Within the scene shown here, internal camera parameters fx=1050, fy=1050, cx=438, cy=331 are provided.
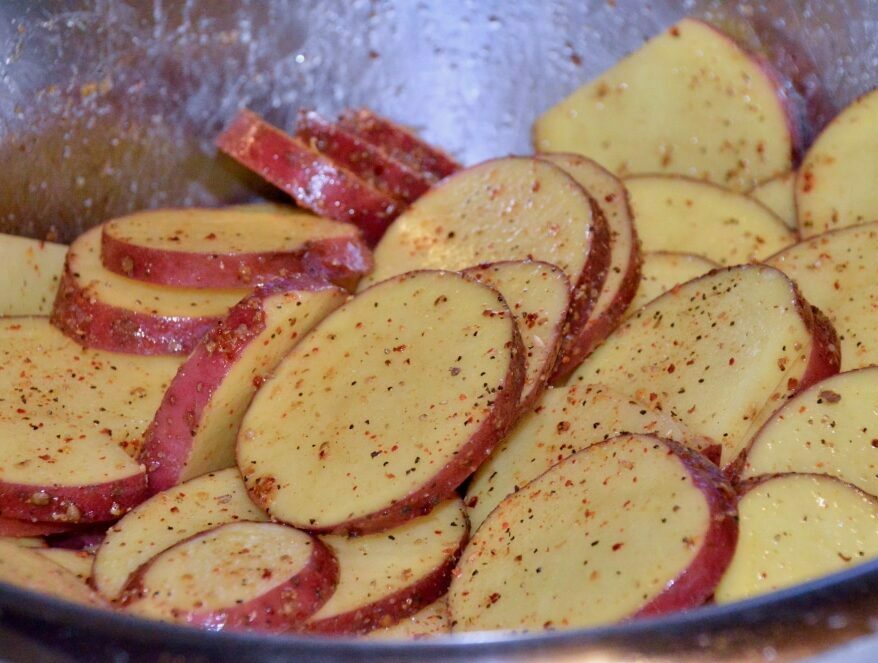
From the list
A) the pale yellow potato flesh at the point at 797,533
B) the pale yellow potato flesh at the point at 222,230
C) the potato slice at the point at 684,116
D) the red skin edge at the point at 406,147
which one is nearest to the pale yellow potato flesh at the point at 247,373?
the pale yellow potato flesh at the point at 222,230

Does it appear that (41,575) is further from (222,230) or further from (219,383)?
(222,230)

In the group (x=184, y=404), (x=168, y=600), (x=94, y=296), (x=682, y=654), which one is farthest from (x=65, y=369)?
(x=682, y=654)

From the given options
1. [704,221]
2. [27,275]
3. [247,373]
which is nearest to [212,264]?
[247,373]

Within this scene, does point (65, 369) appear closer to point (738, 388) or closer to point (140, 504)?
point (140, 504)

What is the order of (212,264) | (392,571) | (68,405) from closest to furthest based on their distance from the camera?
(392,571), (68,405), (212,264)

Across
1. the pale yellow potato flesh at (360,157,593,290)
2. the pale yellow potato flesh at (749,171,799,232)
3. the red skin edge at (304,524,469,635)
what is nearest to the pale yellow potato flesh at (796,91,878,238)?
the pale yellow potato flesh at (749,171,799,232)
